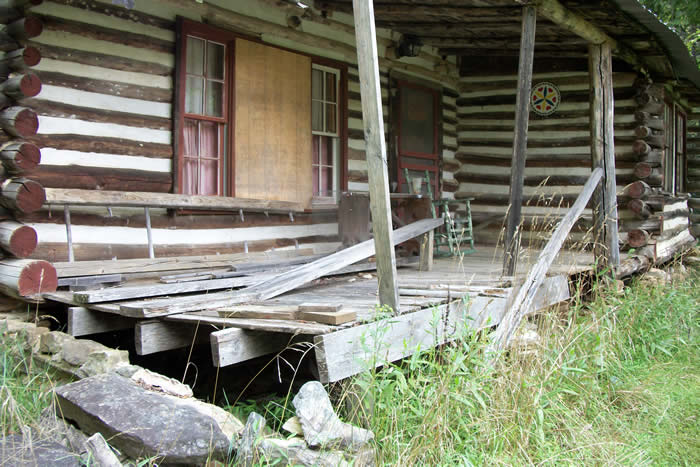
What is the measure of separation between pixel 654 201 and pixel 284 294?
6.44 m

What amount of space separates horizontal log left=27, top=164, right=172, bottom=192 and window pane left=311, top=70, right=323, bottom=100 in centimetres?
255

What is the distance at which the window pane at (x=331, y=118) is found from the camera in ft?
26.9

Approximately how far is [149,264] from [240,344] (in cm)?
248

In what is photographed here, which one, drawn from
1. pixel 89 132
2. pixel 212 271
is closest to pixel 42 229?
pixel 89 132

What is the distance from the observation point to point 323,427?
10.1 feet

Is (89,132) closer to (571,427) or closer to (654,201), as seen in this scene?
(571,427)

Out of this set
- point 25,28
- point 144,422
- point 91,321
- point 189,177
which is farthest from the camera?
point 189,177

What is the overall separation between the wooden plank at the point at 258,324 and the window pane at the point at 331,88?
4.87 meters

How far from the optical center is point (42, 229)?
5238 millimetres

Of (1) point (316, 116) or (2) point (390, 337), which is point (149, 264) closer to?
(2) point (390, 337)

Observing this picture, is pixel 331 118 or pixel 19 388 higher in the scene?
pixel 331 118

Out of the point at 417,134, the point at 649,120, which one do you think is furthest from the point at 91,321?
the point at 649,120

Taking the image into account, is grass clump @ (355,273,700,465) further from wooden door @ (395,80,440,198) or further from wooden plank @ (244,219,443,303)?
wooden door @ (395,80,440,198)

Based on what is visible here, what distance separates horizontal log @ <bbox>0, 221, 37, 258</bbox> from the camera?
4.71 m
